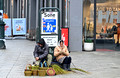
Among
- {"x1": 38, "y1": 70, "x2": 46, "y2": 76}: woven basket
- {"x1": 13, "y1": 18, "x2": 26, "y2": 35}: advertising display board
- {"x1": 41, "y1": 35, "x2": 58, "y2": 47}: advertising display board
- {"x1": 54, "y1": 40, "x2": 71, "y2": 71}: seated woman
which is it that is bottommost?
{"x1": 38, "y1": 70, "x2": 46, "y2": 76}: woven basket

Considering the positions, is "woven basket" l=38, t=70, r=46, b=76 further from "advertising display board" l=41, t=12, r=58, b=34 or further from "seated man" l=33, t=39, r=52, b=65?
"advertising display board" l=41, t=12, r=58, b=34

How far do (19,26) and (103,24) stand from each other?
562 inches

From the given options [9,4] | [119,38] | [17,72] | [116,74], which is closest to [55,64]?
[17,72]

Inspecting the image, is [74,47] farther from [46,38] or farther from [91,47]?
[46,38]

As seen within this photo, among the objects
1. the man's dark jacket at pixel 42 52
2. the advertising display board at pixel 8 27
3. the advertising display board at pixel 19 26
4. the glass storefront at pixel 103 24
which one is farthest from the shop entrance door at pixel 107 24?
the advertising display board at pixel 8 27

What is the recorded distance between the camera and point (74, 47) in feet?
58.0

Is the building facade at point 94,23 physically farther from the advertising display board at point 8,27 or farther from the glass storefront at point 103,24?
the advertising display board at point 8,27

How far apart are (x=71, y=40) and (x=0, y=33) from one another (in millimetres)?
4722

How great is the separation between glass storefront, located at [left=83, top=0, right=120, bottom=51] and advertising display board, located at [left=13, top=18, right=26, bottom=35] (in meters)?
13.3

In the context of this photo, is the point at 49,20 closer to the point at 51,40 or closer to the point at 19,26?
the point at 51,40

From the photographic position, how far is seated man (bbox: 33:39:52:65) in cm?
1024

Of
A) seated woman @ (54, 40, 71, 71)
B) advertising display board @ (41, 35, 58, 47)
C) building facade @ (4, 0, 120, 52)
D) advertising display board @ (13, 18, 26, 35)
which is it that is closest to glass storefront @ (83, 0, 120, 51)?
building facade @ (4, 0, 120, 52)

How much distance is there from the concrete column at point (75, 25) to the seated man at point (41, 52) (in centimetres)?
725

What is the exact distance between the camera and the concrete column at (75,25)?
17641mm
